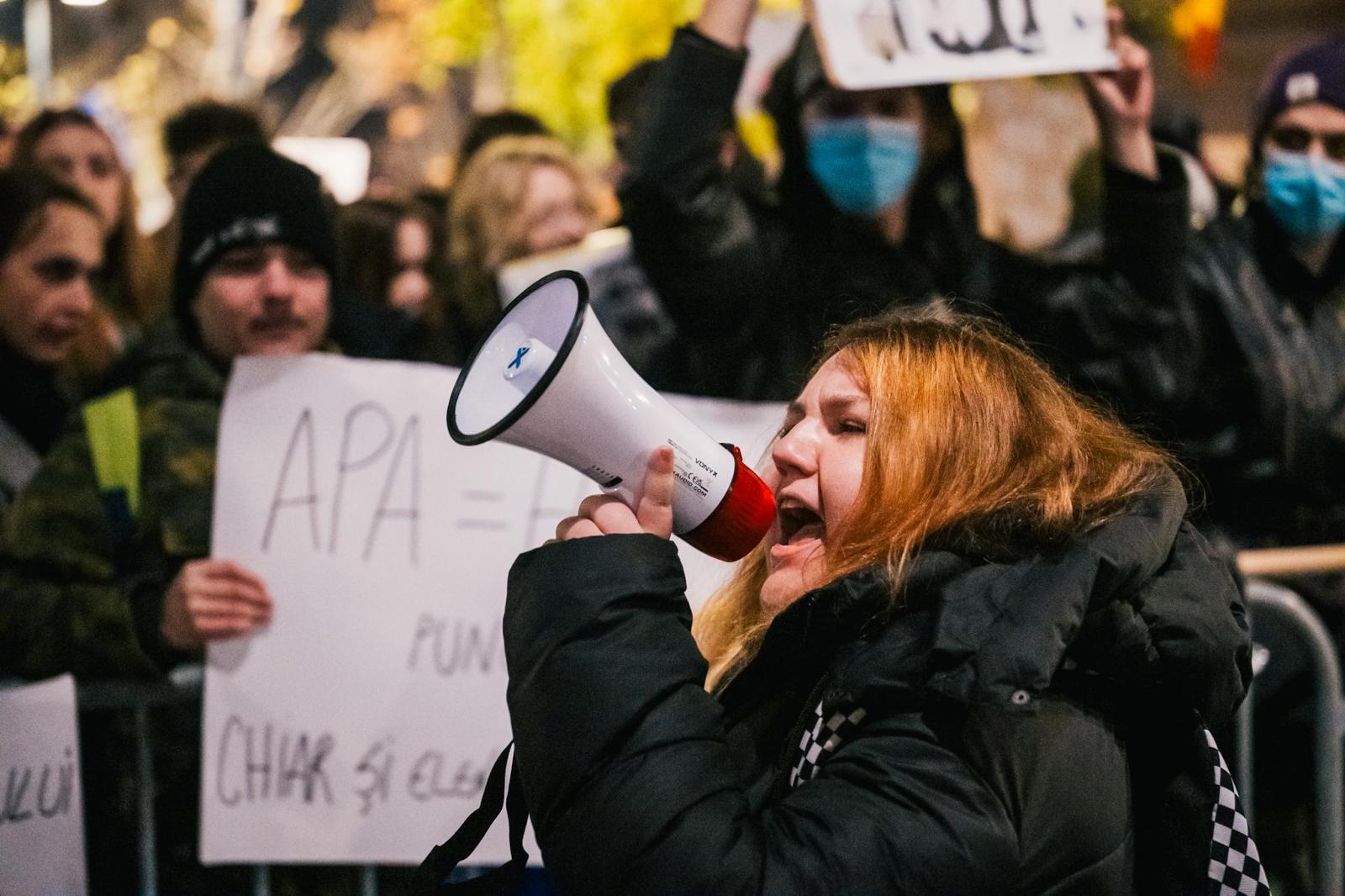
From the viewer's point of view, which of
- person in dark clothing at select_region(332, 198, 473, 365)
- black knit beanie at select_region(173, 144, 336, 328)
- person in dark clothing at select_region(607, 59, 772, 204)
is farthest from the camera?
person in dark clothing at select_region(332, 198, 473, 365)

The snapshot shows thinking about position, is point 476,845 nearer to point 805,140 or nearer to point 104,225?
point 805,140

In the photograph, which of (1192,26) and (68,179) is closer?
(68,179)

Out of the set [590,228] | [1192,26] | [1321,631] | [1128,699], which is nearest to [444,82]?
[1192,26]

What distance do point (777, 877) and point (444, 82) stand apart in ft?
36.2

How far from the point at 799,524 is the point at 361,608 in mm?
1254

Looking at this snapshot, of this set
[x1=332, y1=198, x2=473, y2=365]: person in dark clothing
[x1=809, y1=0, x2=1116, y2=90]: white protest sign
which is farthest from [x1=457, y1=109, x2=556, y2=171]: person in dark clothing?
[x1=809, y1=0, x2=1116, y2=90]: white protest sign

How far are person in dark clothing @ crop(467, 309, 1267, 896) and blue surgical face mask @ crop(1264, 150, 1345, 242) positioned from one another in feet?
6.92

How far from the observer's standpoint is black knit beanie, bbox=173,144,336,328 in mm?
2910

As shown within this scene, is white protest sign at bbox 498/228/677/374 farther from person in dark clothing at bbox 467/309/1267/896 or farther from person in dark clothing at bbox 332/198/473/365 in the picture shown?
person in dark clothing at bbox 467/309/1267/896

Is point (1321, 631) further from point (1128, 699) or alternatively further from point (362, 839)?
Result: point (362, 839)

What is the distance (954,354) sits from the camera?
1881 mm

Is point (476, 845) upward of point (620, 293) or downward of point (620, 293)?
downward

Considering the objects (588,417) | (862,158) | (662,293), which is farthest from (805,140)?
(588,417)

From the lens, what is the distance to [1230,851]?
Answer: 1691mm
